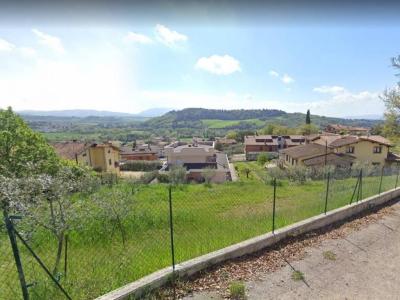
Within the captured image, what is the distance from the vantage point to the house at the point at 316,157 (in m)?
31.4

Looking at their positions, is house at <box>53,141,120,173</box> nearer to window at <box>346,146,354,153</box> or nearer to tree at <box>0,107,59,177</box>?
tree at <box>0,107,59,177</box>

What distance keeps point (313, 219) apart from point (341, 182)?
5187mm

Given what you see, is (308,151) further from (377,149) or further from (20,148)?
(20,148)

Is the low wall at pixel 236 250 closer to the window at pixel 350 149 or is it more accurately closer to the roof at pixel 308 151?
the roof at pixel 308 151

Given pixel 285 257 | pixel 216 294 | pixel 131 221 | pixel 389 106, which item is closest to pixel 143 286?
pixel 216 294

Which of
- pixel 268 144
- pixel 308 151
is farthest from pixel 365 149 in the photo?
pixel 268 144

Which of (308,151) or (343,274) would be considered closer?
(343,274)

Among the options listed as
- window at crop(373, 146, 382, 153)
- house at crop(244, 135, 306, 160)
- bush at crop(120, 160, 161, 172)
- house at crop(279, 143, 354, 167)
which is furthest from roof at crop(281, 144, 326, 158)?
bush at crop(120, 160, 161, 172)

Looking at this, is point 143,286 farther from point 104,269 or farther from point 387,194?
point 387,194

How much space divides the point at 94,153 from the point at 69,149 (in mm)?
3228

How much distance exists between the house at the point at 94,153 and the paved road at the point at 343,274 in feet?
110

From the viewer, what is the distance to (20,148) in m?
13.3

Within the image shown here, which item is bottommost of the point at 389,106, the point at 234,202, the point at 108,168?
the point at 108,168

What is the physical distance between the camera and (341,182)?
33.5ft
